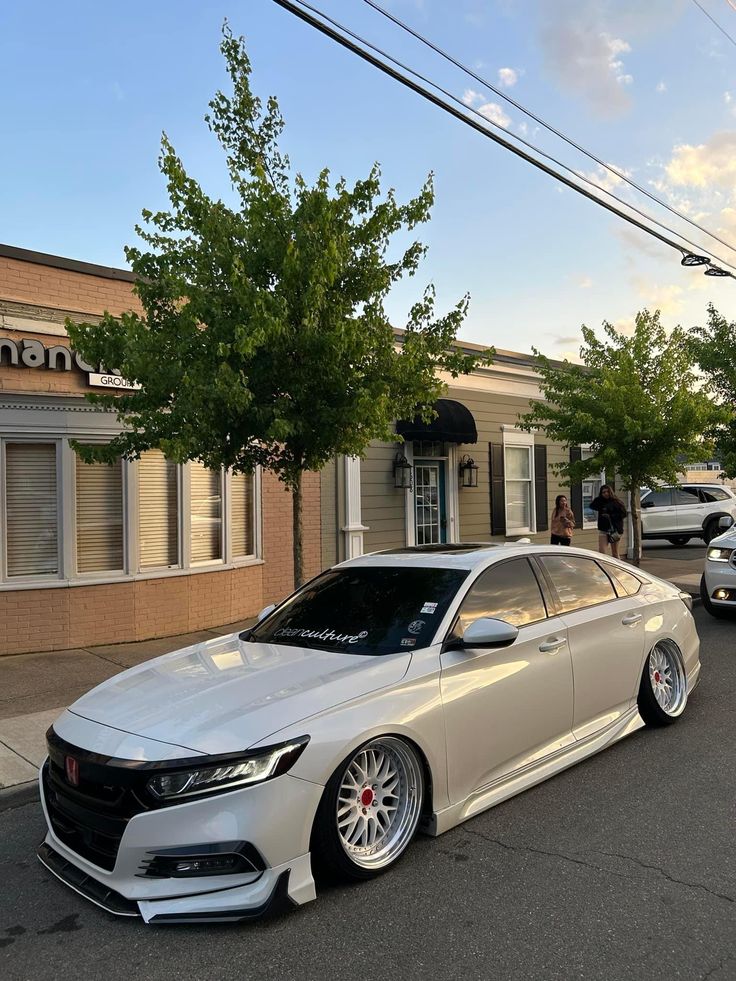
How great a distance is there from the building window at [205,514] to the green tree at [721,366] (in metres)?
11.0

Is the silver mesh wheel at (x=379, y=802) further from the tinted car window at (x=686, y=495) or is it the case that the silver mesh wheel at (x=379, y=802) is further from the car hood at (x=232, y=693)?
the tinted car window at (x=686, y=495)

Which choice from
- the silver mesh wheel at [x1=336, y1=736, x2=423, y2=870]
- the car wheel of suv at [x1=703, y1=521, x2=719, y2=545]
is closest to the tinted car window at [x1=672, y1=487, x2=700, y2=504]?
the car wheel of suv at [x1=703, y1=521, x2=719, y2=545]

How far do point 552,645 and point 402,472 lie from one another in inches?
353

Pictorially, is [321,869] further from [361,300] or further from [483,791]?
[361,300]

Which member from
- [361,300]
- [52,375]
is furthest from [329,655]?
[52,375]

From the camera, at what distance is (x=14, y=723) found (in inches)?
→ 240

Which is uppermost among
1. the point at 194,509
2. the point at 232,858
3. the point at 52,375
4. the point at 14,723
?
the point at 52,375

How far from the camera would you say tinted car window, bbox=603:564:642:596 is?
5.45 metres

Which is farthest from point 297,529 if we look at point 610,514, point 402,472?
point 610,514

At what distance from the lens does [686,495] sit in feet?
71.0

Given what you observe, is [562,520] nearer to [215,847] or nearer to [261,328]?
[261,328]

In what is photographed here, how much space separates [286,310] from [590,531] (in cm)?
1311

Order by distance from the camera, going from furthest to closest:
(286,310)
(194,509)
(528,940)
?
1. (194,509)
2. (286,310)
3. (528,940)

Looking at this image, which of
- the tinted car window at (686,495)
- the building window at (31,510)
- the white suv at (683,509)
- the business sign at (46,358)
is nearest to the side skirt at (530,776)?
the business sign at (46,358)
